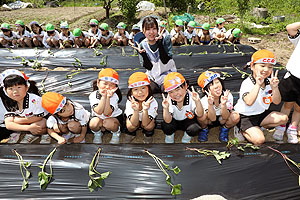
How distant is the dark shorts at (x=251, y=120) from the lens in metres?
3.06

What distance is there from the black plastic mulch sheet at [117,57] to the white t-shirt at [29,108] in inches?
112

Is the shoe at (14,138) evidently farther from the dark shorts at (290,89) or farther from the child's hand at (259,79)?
the dark shorts at (290,89)

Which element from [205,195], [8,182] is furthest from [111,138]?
[205,195]

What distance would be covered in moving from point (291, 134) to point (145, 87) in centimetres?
242

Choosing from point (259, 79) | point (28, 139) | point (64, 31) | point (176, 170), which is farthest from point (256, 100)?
point (64, 31)

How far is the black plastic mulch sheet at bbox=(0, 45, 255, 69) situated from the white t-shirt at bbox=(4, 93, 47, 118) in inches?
112

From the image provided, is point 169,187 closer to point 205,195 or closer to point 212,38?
point 205,195

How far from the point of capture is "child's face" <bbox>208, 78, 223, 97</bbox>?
2.85 meters

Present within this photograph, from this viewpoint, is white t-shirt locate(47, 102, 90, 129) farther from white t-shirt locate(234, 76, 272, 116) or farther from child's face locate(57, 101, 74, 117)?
white t-shirt locate(234, 76, 272, 116)

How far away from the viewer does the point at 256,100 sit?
2.98 metres

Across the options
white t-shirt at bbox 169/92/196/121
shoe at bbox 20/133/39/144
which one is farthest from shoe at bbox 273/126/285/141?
shoe at bbox 20/133/39/144

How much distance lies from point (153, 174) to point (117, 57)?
14.7 ft

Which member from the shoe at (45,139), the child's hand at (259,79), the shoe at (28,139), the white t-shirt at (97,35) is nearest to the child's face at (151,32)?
the child's hand at (259,79)

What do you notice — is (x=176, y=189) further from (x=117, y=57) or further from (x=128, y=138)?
(x=117, y=57)
